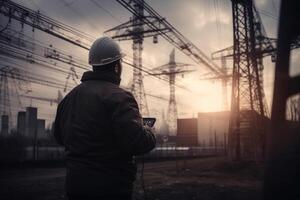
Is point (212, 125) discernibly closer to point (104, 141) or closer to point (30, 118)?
point (30, 118)

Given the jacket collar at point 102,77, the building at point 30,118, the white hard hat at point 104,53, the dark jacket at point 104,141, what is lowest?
the dark jacket at point 104,141

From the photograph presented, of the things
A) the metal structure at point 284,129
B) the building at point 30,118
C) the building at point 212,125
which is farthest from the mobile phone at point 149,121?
the building at point 212,125

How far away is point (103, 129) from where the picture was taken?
2281 millimetres

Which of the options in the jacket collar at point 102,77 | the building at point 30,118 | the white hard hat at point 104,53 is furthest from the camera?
the building at point 30,118

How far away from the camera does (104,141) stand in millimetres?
2273

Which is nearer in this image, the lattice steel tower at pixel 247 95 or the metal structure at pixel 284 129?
the metal structure at pixel 284 129

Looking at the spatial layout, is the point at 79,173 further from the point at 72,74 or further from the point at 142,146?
the point at 72,74

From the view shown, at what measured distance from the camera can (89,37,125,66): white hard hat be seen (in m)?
2.56

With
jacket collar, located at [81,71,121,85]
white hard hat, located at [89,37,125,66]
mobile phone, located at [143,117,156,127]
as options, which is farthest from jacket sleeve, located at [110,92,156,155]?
mobile phone, located at [143,117,156,127]

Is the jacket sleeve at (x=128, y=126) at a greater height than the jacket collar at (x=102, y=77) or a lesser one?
lesser

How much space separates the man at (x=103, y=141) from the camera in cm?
220

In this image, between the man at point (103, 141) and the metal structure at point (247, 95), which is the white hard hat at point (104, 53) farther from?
the metal structure at point (247, 95)

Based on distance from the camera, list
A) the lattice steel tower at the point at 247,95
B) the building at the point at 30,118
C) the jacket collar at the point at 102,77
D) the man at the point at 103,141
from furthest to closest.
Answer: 1. the building at the point at 30,118
2. the lattice steel tower at the point at 247,95
3. the jacket collar at the point at 102,77
4. the man at the point at 103,141

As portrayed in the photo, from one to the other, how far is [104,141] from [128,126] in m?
0.20
